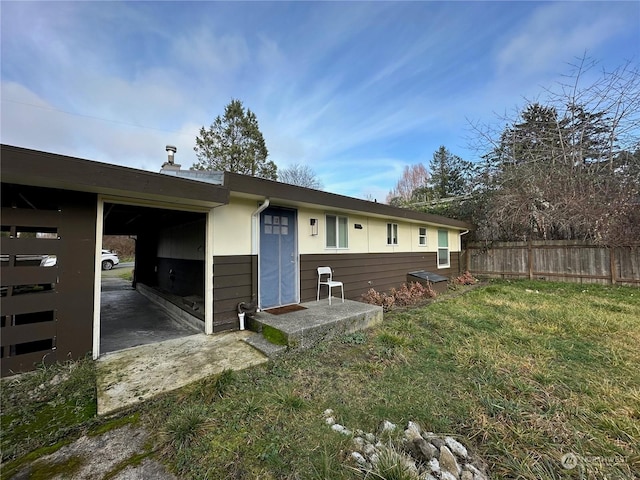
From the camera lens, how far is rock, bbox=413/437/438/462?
1.71 metres

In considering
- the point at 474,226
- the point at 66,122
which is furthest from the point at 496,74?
the point at 66,122

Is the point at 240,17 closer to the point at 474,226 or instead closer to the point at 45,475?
the point at 45,475

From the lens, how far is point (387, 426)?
1.98 metres

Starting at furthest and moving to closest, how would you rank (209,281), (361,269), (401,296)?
(401,296)
(361,269)
(209,281)

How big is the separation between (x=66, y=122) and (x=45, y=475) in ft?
45.2

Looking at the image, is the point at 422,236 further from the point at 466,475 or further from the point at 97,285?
the point at 97,285

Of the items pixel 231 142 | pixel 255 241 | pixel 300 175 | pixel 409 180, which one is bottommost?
pixel 255 241

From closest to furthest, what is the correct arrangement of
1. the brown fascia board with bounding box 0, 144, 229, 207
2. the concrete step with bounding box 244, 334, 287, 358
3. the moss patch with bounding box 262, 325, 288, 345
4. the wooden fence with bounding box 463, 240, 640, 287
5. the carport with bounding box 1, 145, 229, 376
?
the brown fascia board with bounding box 0, 144, 229, 207, the carport with bounding box 1, 145, 229, 376, the concrete step with bounding box 244, 334, 287, 358, the moss patch with bounding box 262, 325, 288, 345, the wooden fence with bounding box 463, 240, 640, 287

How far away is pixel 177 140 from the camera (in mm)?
17094

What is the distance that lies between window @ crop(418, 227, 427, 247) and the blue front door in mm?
5559

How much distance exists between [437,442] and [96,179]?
3.79 m

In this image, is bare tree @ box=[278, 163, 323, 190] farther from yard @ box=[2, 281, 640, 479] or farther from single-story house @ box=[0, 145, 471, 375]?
yard @ box=[2, 281, 640, 479]

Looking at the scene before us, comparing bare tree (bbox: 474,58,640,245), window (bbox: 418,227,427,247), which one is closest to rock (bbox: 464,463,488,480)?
window (bbox: 418,227,427,247)

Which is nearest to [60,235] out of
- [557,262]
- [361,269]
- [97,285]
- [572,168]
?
[97,285]
